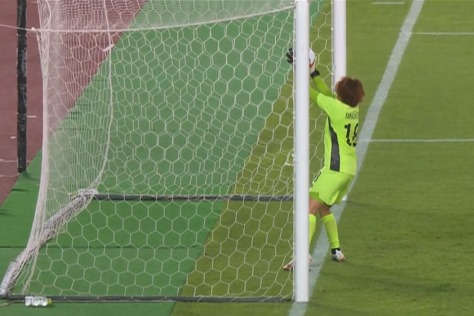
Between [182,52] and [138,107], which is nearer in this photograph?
[138,107]

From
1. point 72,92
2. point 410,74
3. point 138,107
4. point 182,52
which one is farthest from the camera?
point 410,74

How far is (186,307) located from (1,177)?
4.24m

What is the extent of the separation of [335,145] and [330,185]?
332 millimetres

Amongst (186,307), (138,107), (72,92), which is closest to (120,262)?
(186,307)

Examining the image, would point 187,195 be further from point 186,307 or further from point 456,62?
point 456,62

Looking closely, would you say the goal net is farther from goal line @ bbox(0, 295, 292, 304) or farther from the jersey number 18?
the jersey number 18

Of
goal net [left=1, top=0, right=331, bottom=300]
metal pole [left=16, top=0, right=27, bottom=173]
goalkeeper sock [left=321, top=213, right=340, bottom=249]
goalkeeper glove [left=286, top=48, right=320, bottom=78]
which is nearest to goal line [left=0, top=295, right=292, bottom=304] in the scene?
goal net [left=1, top=0, right=331, bottom=300]

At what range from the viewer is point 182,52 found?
1761 cm

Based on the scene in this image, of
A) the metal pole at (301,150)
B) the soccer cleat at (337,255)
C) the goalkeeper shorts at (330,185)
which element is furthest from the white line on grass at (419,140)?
the metal pole at (301,150)

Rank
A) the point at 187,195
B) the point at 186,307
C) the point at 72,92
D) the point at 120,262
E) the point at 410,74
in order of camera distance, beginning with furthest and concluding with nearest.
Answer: the point at 410,74, the point at 72,92, the point at 187,195, the point at 120,262, the point at 186,307

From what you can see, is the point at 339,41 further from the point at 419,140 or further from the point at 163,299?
the point at 163,299

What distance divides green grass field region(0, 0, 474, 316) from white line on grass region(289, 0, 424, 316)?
0.05 m

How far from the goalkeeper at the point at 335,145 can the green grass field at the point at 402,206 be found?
444 mm

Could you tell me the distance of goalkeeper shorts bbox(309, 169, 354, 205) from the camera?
1262cm
